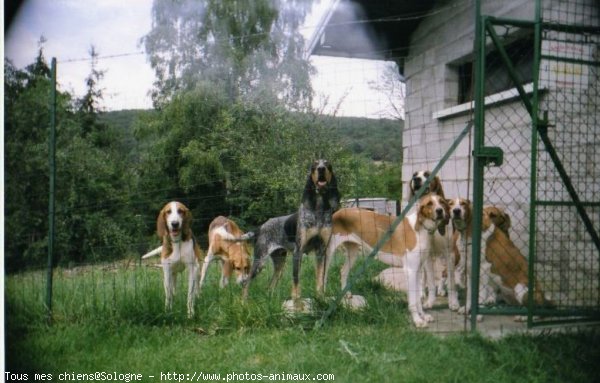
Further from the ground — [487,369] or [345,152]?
[345,152]

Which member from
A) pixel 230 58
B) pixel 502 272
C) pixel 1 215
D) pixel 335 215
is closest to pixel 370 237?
pixel 335 215

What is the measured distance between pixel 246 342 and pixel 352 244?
1.45 metres

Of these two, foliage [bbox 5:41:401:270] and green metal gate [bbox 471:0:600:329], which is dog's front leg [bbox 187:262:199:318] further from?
green metal gate [bbox 471:0:600:329]

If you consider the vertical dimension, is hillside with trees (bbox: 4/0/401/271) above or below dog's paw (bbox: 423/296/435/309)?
above

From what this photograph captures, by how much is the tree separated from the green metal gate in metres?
2.02

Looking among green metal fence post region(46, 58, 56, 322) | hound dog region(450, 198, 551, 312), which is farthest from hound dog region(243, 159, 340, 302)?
green metal fence post region(46, 58, 56, 322)

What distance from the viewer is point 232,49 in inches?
281

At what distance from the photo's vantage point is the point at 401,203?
5277 millimetres

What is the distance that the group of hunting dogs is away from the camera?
3.52m

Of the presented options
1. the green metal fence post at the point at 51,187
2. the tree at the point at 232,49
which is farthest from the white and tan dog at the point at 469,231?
the green metal fence post at the point at 51,187

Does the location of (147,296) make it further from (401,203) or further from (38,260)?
(401,203)

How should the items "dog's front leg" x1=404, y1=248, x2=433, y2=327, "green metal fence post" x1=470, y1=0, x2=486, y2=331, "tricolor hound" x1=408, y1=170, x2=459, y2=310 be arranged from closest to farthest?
"green metal fence post" x1=470, y1=0, x2=486, y2=331, "dog's front leg" x1=404, y1=248, x2=433, y2=327, "tricolor hound" x1=408, y1=170, x2=459, y2=310

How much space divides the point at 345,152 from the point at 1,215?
2.67 metres

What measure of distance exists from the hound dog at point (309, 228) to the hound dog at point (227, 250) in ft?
0.55
